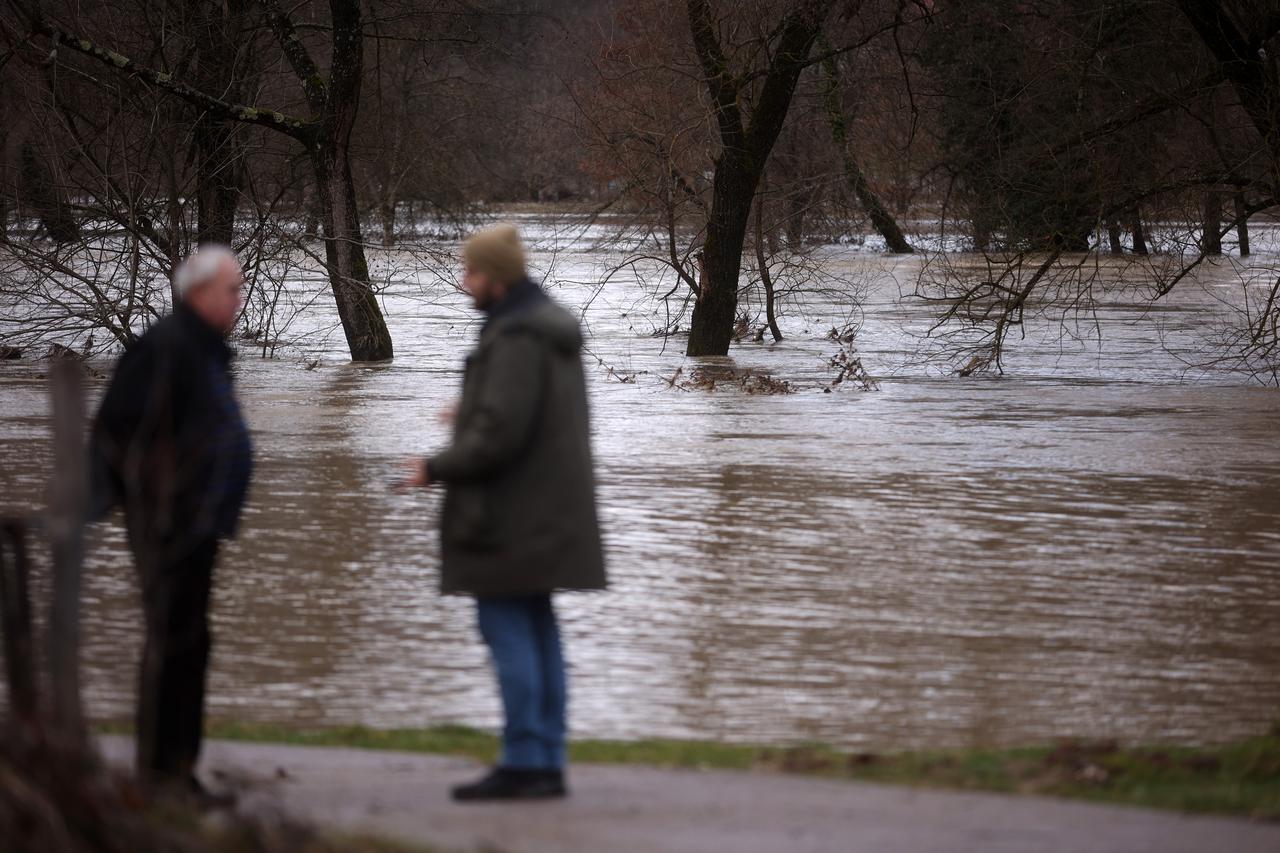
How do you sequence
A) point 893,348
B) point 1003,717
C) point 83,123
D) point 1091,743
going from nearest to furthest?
point 1091,743, point 1003,717, point 83,123, point 893,348

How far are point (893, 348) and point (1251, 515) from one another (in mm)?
15758

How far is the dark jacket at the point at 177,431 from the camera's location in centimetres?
503

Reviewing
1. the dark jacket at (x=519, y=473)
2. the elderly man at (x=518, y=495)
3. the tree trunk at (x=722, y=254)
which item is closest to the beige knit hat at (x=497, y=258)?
the elderly man at (x=518, y=495)

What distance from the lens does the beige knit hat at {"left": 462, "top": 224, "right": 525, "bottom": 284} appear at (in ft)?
17.5

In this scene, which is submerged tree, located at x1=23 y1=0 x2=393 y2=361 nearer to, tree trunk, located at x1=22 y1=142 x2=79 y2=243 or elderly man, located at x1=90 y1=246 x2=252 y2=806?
tree trunk, located at x1=22 y1=142 x2=79 y2=243

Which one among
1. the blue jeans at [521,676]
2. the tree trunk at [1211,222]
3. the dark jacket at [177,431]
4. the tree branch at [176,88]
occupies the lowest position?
the blue jeans at [521,676]

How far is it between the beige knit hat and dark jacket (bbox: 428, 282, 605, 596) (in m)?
0.14

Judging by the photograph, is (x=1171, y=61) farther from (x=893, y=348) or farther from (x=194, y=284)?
(x=194, y=284)

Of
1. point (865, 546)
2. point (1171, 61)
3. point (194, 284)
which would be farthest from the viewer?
point (1171, 61)

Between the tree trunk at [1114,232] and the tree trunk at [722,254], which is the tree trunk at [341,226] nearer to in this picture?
the tree trunk at [722,254]

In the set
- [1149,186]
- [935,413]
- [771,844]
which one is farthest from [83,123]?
[771,844]

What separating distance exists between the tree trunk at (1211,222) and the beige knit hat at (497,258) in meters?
14.5

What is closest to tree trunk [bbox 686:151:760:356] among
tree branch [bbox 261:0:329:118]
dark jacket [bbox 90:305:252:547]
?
tree branch [bbox 261:0:329:118]

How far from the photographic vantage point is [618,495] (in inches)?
492
